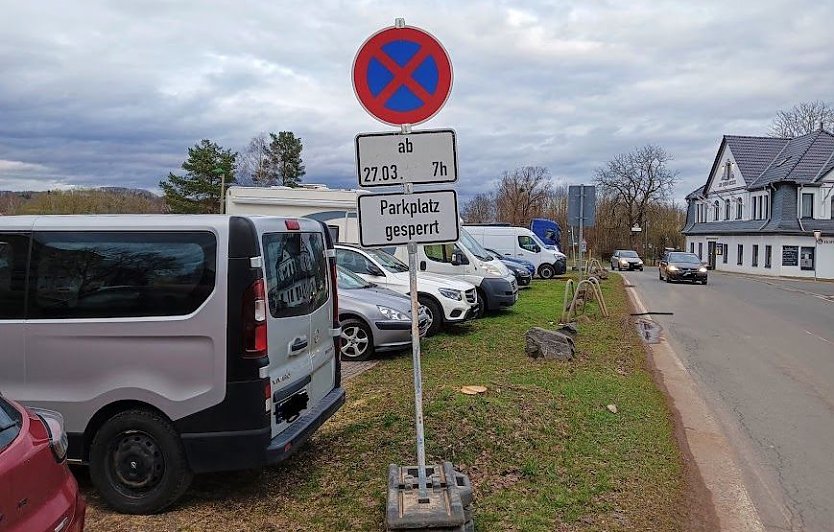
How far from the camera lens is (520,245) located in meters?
30.0

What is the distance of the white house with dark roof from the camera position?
46312 mm

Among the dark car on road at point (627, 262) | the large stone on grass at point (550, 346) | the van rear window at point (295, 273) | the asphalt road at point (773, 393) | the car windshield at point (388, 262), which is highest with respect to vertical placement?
the van rear window at point (295, 273)

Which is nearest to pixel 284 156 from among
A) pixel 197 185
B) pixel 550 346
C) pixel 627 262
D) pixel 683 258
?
pixel 197 185

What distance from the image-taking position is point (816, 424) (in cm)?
691

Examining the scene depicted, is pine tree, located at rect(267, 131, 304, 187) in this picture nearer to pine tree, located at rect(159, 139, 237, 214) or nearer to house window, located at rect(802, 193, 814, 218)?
pine tree, located at rect(159, 139, 237, 214)

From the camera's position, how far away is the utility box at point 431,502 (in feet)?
12.2

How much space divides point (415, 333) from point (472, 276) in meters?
10.7

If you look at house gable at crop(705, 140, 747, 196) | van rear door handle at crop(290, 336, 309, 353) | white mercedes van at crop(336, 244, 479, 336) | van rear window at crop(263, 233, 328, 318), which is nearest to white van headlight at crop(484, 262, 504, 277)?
white mercedes van at crop(336, 244, 479, 336)

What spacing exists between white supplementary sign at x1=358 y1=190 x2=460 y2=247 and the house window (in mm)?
50592

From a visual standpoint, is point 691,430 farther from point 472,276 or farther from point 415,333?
point 472,276

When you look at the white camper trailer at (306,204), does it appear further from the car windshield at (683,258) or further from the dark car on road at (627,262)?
the dark car on road at (627,262)

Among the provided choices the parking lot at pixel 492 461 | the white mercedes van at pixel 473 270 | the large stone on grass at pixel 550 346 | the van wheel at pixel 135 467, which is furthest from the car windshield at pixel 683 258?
the van wheel at pixel 135 467

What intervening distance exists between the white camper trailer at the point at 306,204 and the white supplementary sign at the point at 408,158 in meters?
13.1

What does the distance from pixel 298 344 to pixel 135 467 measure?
4.17 ft
